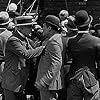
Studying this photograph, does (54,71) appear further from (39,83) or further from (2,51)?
(2,51)

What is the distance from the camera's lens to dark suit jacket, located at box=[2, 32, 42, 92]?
170 inches

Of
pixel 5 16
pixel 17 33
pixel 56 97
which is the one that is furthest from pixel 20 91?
pixel 5 16

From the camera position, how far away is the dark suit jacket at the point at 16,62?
4.32m

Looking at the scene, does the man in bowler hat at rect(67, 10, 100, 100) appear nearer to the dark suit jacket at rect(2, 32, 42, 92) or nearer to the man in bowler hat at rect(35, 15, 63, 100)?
the man in bowler hat at rect(35, 15, 63, 100)

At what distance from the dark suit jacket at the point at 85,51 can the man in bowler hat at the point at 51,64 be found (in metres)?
0.20

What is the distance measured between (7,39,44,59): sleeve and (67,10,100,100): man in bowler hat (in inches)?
19.3

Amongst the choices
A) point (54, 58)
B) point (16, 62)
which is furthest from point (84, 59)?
point (16, 62)

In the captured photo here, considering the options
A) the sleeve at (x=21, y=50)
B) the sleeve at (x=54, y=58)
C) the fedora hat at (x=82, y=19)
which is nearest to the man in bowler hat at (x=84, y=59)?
the fedora hat at (x=82, y=19)

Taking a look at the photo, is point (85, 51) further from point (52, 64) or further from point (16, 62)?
point (16, 62)

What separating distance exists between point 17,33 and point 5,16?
613mm

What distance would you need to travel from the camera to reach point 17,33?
14.5 ft

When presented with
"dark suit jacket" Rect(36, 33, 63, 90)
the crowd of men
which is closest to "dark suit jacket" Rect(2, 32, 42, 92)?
the crowd of men

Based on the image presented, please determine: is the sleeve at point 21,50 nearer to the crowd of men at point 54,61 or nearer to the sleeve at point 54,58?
the crowd of men at point 54,61

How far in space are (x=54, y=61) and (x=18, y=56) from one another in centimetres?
57
